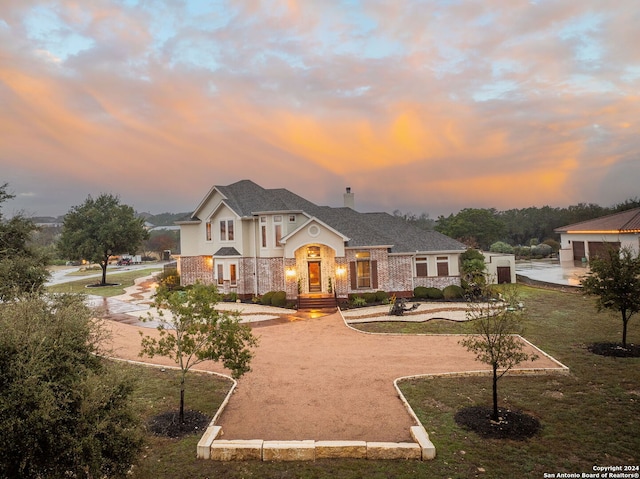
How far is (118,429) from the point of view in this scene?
5293 millimetres

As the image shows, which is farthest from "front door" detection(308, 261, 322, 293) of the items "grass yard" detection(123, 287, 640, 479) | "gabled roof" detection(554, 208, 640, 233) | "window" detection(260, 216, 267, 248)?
"gabled roof" detection(554, 208, 640, 233)

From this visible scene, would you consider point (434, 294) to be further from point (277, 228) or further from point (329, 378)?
point (329, 378)

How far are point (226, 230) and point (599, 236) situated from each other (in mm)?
34440

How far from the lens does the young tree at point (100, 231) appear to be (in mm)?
35969

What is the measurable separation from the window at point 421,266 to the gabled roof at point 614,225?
19081 mm

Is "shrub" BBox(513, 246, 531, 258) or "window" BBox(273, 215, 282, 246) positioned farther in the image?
"shrub" BBox(513, 246, 531, 258)

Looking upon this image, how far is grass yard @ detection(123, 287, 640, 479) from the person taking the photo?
6883mm

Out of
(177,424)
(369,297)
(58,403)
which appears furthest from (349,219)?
(58,403)

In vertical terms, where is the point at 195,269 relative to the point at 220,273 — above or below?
above

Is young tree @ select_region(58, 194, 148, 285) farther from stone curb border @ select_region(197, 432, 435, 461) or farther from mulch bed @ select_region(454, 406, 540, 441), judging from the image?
mulch bed @ select_region(454, 406, 540, 441)

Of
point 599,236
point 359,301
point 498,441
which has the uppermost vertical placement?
point 599,236

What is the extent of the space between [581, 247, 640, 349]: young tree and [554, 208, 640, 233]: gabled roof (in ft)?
75.8

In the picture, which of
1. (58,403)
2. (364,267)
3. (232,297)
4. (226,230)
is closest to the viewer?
(58,403)

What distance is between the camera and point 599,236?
35.1 m
